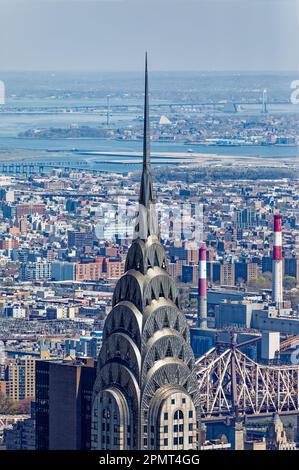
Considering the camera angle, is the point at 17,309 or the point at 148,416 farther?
the point at 17,309

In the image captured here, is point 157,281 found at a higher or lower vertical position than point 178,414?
higher

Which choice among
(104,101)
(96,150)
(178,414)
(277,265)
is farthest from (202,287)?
(178,414)

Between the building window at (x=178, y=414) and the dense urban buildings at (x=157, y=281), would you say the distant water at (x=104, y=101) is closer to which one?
the dense urban buildings at (x=157, y=281)

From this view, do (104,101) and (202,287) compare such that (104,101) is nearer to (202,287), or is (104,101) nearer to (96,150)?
(202,287)

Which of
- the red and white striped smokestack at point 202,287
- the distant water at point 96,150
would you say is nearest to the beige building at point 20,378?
the red and white striped smokestack at point 202,287

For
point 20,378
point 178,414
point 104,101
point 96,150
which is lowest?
point 20,378

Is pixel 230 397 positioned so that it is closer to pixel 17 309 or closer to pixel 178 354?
pixel 17 309
